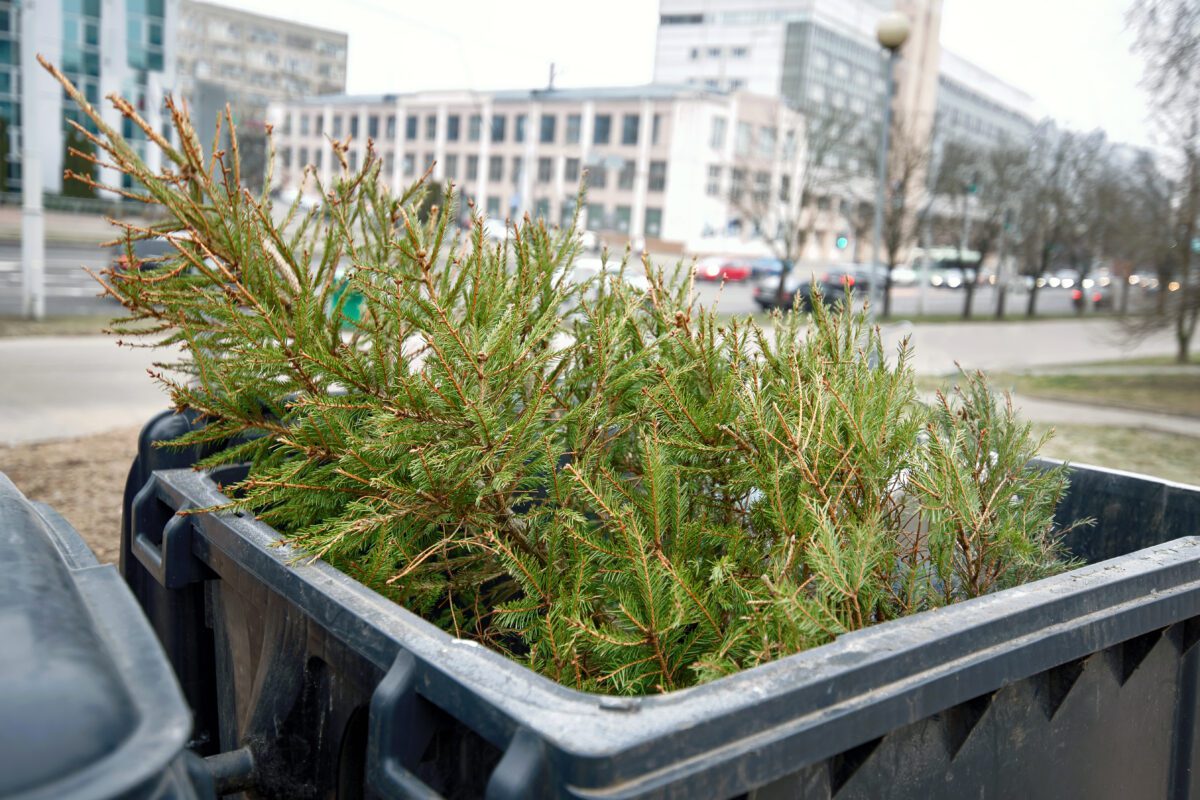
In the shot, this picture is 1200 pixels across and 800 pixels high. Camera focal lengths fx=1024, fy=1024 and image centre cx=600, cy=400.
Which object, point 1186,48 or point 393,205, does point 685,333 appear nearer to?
point 393,205

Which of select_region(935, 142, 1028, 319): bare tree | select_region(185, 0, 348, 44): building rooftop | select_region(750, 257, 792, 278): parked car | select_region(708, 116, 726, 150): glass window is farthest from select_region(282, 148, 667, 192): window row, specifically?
select_region(185, 0, 348, 44): building rooftop

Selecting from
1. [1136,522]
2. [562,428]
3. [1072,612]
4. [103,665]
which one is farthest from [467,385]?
[1136,522]

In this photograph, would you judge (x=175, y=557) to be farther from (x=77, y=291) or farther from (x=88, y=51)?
(x=77, y=291)

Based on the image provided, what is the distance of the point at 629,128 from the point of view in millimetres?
74000

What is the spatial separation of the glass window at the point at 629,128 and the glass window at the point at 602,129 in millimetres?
945

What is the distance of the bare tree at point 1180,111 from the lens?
573 inches

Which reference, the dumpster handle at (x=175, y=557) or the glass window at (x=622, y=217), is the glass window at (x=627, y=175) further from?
the dumpster handle at (x=175, y=557)

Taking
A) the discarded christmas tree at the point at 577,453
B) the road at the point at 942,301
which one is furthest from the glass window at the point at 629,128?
the discarded christmas tree at the point at 577,453

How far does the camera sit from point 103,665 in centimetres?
106

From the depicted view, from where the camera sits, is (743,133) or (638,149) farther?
(743,133)

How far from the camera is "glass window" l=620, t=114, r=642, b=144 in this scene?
7338 cm

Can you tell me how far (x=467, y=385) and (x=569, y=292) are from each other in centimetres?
61

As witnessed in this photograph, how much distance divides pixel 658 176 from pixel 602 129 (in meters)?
5.29

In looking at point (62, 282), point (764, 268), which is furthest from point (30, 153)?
point (764, 268)
